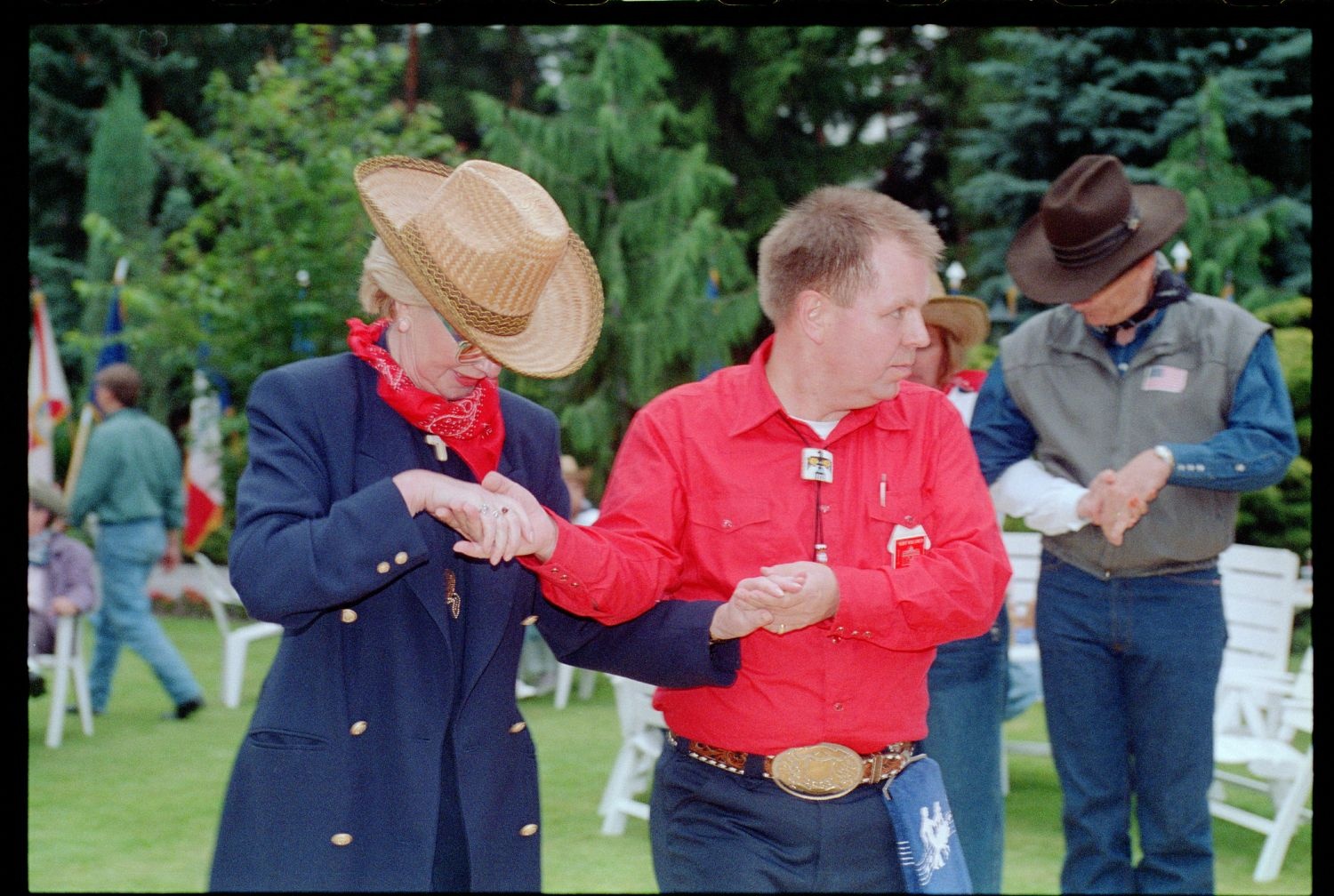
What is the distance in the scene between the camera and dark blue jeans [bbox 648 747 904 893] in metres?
2.75

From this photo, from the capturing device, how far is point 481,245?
2.51 m

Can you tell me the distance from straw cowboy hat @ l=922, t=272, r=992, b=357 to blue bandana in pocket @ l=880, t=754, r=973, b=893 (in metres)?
1.96

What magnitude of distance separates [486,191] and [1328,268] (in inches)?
101

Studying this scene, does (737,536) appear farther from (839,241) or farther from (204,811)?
(204,811)

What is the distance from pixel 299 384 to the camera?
254 centimetres

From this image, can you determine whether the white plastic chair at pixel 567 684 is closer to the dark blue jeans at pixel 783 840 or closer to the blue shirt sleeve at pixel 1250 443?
the blue shirt sleeve at pixel 1250 443

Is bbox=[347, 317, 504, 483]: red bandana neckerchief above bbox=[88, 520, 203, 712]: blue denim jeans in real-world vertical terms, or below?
above

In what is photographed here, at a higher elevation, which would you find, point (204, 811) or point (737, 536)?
point (737, 536)

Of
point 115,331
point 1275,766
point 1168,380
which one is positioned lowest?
point 115,331

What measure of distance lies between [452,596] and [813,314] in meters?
0.91

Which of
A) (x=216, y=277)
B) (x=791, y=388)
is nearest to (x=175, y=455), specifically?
(x=216, y=277)

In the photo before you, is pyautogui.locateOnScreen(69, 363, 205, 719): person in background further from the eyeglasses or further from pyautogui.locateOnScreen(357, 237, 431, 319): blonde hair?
the eyeglasses

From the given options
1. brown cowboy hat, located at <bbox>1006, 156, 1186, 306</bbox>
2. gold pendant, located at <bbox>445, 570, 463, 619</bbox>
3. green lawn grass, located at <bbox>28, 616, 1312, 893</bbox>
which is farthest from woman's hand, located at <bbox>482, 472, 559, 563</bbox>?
green lawn grass, located at <bbox>28, 616, 1312, 893</bbox>

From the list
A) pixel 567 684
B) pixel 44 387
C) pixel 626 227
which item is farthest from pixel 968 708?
pixel 44 387
